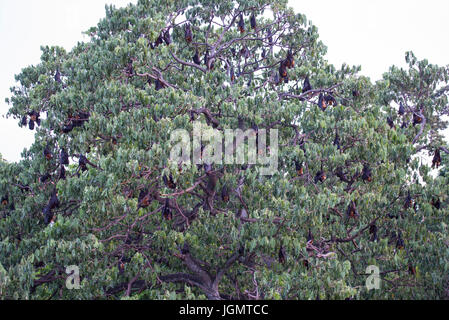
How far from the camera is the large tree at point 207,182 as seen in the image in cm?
1020

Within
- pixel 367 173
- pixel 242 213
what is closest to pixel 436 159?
pixel 367 173

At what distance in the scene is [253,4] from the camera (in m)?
14.0

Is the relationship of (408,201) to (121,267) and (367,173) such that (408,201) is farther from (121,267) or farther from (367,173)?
(121,267)

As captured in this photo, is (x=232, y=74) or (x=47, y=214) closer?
(x=47, y=214)

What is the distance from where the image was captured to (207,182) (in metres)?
12.5

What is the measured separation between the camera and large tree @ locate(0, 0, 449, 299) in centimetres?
1020

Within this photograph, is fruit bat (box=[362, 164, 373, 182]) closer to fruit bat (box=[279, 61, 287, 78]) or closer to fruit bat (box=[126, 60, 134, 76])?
fruit bat (box=[279, 61, 287, 78])

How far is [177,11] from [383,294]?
376 inches

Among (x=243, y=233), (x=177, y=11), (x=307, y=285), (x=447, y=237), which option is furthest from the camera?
(x=177, y=11)

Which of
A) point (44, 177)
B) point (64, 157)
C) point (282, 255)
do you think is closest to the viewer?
point (282, 255)
